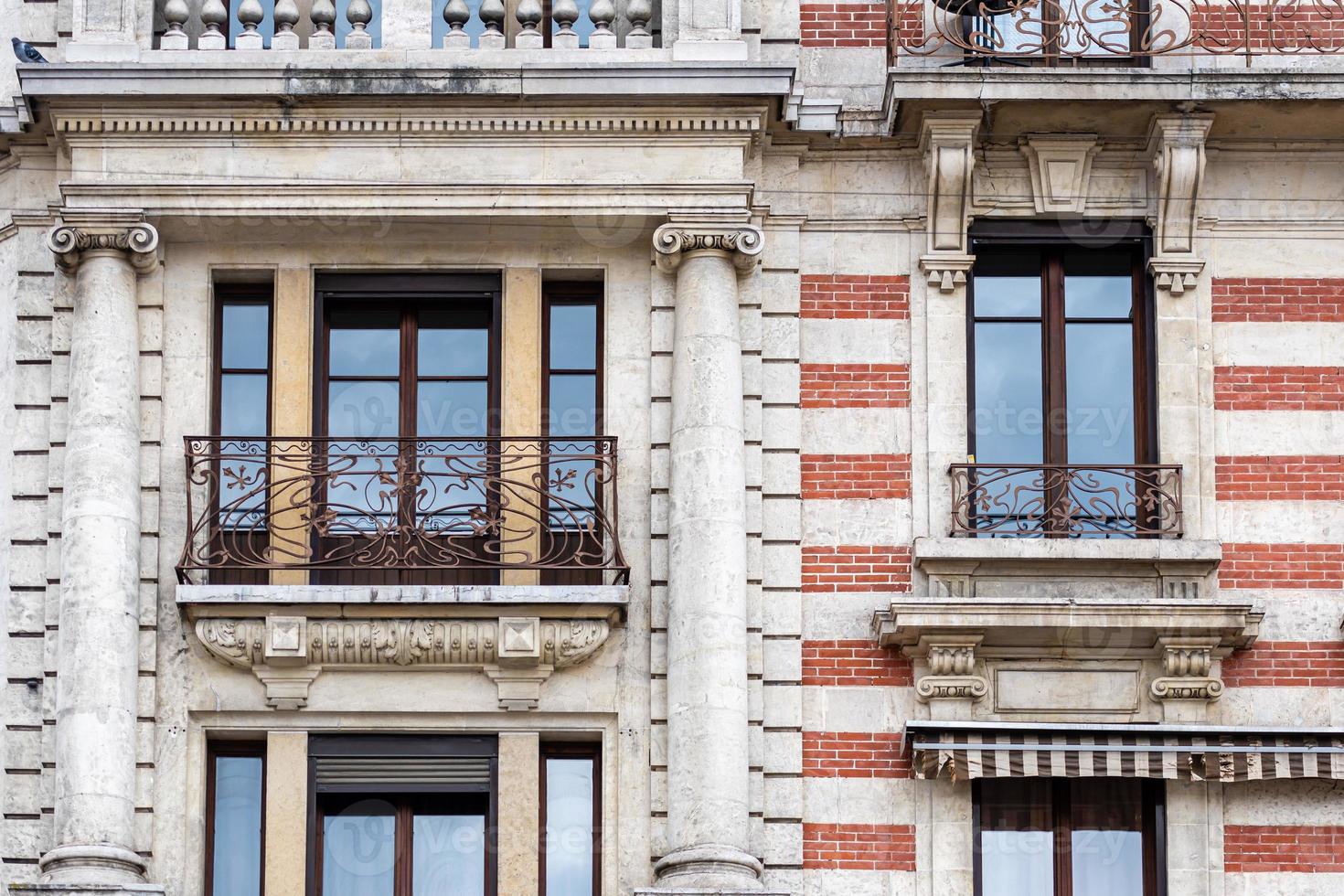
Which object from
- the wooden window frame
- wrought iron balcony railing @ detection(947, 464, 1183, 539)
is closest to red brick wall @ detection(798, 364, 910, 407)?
the wooden window frame

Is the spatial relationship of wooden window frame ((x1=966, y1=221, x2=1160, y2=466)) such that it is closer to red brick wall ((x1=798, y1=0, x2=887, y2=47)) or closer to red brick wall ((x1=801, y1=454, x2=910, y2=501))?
red brick wall ((x1=801, y1=454, x2=910, y2=501))

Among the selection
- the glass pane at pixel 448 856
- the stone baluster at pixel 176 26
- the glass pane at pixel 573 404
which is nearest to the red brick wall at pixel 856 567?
the glass pane at pixel 573 404

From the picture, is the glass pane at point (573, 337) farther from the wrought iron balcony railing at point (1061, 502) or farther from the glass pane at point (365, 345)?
the wrought iron balcony railing at point (1061, 502)

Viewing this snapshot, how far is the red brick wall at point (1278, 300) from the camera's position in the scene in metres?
21.5

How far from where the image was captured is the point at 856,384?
21375mm

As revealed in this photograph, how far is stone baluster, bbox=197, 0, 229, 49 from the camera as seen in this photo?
21.6 m

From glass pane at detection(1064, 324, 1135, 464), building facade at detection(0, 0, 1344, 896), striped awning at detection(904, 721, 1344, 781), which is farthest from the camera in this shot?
glass pane at detection(1064, 324, 1135, 464)

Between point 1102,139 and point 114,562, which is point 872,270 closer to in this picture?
point 1102,139

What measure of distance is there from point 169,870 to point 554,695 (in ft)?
8.51

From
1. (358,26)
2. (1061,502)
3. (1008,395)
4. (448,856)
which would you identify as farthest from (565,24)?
(448,856)

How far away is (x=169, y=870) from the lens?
66.6 feet

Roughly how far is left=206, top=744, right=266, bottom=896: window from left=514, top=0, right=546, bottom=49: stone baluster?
15.9 feet

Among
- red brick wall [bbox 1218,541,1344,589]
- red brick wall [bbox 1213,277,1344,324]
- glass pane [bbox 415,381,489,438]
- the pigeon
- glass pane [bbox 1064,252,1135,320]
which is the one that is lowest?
red brick wall [bbox 1218,541,1344,589]

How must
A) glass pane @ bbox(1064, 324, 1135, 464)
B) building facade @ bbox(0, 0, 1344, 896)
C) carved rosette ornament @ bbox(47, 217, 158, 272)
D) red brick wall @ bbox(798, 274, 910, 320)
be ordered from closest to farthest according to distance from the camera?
building facade @ bbox(0, 0, 1344, 896) < carved rosette ornament @ bbox(47, 217, 158, 272) < glass pane @ bbox(1064, 324, 1135, 464) < red brick wall @ bbox(798, 274, 910, 320)
